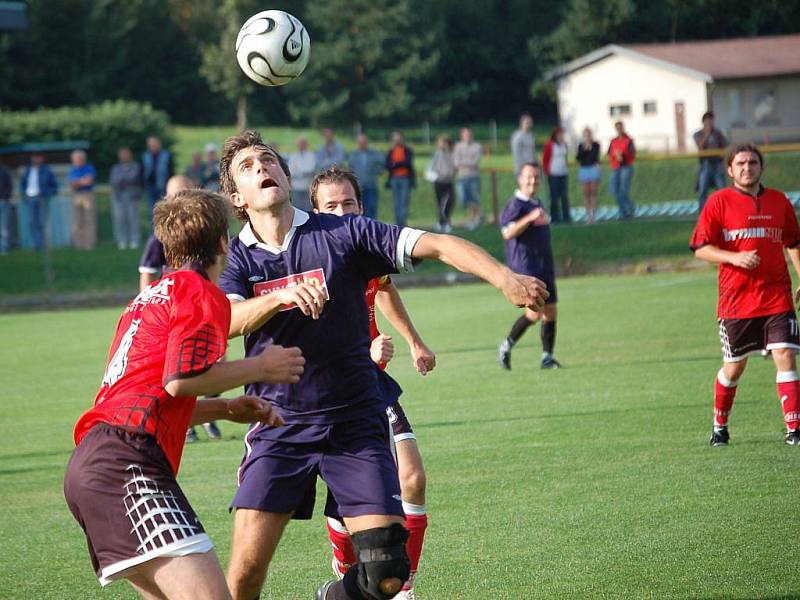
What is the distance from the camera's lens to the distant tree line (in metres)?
58.6

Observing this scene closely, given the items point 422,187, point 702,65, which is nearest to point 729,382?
point 422,187

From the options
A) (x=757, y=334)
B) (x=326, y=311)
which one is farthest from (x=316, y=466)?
(x=757, y=334)

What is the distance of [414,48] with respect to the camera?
61.2m

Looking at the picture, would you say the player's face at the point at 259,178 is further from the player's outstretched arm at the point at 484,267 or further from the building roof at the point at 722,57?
the building roof at the point at 722,57

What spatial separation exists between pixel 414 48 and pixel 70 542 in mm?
56106

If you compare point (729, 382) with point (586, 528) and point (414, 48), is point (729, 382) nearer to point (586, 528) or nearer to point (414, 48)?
point (586, 528)

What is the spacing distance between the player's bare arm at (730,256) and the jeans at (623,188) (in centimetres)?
1688

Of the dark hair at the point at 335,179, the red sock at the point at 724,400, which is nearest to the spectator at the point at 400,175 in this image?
the red sock at the point at 724,400

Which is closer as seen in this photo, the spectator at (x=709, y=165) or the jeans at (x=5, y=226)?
the spectator at (x=709, y=165)

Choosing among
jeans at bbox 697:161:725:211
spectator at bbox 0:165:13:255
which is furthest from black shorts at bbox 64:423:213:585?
spectator at bbox 0:165:13:255

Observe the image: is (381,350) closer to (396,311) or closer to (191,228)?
(396,311)

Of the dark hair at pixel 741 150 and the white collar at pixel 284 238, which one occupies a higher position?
the dark hair at pixel 741 150

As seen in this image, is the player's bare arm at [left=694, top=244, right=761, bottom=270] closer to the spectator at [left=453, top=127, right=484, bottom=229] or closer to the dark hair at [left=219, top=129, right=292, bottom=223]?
the dark hair at [left=219, top=129, right=292, bottom=223]

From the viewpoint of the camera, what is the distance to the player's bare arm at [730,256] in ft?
27.8
